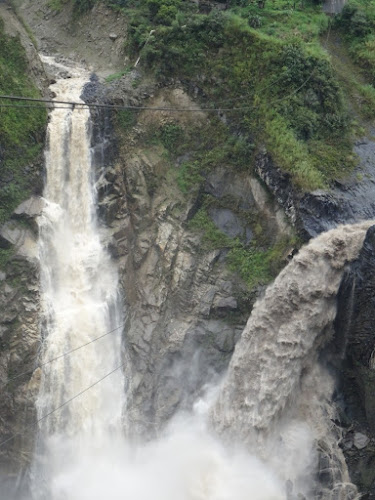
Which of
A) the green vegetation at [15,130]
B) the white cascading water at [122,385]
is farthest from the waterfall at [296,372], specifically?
the green vegetation at [15,130]

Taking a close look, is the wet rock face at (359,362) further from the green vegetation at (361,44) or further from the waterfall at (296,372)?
the green vegetation at (361,44)

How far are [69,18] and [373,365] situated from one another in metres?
25.6

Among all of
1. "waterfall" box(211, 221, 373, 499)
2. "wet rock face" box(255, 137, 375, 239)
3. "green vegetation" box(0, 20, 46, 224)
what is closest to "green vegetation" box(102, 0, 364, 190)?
"wet rock face" box(255, 137, 375, 239)

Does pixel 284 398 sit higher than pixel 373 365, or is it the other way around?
pixel 373 365

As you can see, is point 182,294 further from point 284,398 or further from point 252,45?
point 252,45

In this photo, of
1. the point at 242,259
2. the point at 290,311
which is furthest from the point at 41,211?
the point at 290,311

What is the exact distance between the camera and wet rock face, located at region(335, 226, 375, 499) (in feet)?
55.6

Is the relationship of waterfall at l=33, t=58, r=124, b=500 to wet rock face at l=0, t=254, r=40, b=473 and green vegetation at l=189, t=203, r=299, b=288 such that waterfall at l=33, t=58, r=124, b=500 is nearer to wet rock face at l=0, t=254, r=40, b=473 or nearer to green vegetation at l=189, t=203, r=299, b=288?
wet rock face at l=0, t=254, r=40, b=473

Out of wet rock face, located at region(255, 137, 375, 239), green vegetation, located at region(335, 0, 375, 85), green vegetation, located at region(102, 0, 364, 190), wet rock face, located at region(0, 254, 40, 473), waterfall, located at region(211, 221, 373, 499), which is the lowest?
wet rock face, located at region(0, 254, 40, 473)

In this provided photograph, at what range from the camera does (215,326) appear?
21.8m

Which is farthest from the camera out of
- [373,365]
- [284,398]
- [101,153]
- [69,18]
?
[69,18]

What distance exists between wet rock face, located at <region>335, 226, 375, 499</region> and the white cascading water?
49cm

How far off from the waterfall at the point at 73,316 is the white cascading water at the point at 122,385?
0.13ft

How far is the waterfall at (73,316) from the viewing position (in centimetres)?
2102
